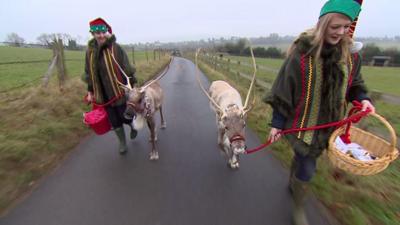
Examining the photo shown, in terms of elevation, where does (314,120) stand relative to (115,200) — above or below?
above

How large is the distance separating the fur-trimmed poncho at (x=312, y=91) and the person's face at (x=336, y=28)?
10 centimetres

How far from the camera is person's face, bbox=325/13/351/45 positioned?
7.14 feet

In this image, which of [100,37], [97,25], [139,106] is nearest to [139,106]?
[139,106]

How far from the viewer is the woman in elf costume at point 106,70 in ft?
14.0

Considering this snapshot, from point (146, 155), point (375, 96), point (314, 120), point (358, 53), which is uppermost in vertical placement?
point (358, 53)

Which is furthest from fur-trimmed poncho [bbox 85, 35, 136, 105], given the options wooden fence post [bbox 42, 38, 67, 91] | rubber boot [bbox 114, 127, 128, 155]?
wooden fence post [bbox 42, 38, 67, 91]

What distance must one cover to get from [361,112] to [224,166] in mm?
2701

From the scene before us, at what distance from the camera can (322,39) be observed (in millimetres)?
2299

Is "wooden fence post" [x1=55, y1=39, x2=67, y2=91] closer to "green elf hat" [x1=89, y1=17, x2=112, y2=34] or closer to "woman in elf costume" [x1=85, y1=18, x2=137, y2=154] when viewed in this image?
"woman in elf costume" [x1=85, y1=18, x2=137, y2=154]

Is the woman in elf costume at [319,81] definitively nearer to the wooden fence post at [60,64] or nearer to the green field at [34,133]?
the green field at [34,133]

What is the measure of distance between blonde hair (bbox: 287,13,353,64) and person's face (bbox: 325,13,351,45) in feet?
0.10

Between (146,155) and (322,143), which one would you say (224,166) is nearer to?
(146,155)

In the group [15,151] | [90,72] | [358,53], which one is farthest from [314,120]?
[15,151]

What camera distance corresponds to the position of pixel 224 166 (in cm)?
468
